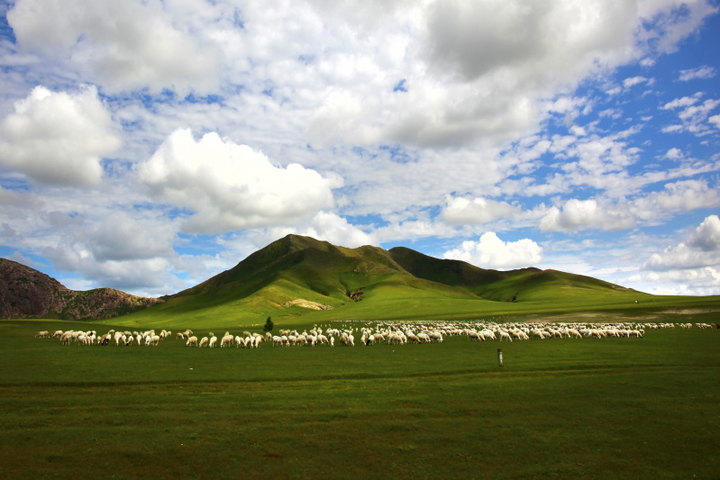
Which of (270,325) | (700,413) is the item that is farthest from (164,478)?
(270,325)

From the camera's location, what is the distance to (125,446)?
13898mm

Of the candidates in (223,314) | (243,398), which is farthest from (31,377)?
(223,314)

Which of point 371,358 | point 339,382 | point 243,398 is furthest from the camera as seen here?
Answer: point 371,358

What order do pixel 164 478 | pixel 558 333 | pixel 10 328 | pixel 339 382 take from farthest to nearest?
pixel 10 328
pixel 558 333
pixel 339 382
pixel 164 478

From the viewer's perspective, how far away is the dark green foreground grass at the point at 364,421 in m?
12.4

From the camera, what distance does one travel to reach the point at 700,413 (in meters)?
17.5

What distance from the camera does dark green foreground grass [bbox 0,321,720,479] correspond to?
12.4 metres

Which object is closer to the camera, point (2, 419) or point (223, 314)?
point (2, 419)

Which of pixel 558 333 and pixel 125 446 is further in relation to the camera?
pixel 558 333

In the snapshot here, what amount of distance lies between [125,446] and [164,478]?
3.23 meters

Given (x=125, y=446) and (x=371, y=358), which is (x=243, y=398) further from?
(x=371, y=358)

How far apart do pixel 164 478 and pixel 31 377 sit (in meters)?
20.7

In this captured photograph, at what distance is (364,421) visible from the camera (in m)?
16.9

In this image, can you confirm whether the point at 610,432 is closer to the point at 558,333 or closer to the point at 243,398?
the point at 243,398
